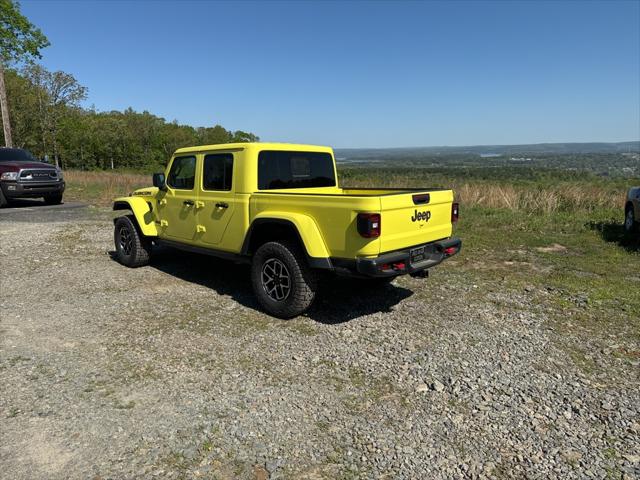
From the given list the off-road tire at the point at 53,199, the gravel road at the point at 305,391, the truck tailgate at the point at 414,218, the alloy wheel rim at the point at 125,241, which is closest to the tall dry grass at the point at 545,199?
the gravel road at the point at 305,391

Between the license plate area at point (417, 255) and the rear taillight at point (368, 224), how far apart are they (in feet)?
2.03

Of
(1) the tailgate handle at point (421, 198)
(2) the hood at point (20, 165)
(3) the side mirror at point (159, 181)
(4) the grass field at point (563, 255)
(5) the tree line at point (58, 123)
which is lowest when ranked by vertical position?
(4) the grass field at point (563, 255)

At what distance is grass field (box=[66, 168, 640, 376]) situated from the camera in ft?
15.9

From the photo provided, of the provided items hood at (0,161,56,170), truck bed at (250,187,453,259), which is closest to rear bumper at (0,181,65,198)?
hood at (0,161,56,170)

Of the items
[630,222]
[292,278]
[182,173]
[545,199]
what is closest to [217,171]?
[182,173]

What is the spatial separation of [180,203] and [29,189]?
10.4 metres

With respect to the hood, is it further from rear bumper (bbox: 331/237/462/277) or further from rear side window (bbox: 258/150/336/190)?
rear bumper (bbox: 331/237/462/277)

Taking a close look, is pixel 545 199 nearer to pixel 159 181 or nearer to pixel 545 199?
pixel 545 199

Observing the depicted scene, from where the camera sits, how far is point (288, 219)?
4.61 m

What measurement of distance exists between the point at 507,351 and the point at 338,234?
6.20ft

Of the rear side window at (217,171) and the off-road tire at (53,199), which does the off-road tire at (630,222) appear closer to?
the rear side window at (217,171)

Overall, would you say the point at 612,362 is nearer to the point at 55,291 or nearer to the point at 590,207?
the point at 55,291

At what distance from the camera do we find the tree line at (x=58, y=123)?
24.6m

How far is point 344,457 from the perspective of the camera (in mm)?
2660
